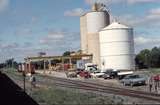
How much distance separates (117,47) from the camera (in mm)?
121312

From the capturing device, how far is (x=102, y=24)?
140m

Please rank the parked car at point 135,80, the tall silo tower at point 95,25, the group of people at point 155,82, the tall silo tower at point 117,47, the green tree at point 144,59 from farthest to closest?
Answer: the green tree at point 144,59
the tall silo tower at point 95,25
the tall silo tower at point 117,47
the parked car at point 135,80
the group of people at point 155,82

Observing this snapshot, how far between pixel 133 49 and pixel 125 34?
5.29 meters

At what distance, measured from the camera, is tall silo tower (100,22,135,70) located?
121 metres

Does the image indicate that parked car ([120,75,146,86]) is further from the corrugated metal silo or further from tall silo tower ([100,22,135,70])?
the corrugated metal silo

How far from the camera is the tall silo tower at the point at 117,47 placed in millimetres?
120812

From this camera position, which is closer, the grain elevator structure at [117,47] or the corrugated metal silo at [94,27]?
the grain elevator structure at [117,47]

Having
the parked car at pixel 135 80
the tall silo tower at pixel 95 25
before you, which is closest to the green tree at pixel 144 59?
the tall silo tower at pixel 95 25

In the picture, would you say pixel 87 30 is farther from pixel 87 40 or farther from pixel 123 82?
pixel 123 82

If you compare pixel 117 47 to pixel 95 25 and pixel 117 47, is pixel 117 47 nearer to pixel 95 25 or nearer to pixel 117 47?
pixel 117 47

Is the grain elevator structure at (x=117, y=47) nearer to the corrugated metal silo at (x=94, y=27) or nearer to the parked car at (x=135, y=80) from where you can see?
the corrugated metal silo at (x=94, y=27)

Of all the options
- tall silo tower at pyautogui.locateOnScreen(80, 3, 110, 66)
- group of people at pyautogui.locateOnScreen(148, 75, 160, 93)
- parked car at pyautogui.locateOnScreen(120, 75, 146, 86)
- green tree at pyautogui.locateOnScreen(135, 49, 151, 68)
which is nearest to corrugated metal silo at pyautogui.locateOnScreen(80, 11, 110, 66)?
tall silo tower at pyautogui.locateOnScreen(80, 3, 110, 66)

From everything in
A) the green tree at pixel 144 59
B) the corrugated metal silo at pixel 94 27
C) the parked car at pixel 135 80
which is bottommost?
the parked car at pixel 135 80

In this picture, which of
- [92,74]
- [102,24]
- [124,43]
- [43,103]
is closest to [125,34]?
[124,43]
